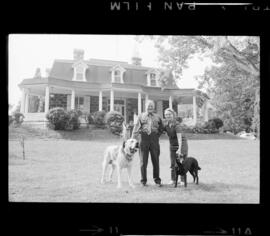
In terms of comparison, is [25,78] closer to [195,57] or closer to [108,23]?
[108,23]

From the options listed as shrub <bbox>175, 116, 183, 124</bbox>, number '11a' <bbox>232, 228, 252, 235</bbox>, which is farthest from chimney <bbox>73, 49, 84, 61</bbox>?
number '11a' <bbox>232, 228, 252, 235</bbox>

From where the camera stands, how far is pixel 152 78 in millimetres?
3062

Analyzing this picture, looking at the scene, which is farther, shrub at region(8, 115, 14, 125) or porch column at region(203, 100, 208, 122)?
porch column at region(203, 100, 208, 122)

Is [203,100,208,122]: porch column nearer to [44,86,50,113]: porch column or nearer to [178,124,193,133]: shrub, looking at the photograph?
[178,124,193,133]: shrub

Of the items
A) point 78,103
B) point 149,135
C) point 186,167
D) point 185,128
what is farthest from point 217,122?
point 78,103

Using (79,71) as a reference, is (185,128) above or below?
below

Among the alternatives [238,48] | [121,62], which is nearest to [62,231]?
[121,62]

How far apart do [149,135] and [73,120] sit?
2.90 feet

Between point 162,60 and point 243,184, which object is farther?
point 162,60

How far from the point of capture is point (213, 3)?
8.97 feet

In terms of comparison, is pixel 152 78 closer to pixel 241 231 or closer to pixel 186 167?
pixel 186 167

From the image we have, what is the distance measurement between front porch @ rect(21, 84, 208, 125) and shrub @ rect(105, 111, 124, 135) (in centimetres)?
5

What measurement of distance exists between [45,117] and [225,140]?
81.6 inches

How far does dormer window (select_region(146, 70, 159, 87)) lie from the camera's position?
3038 millimetres
